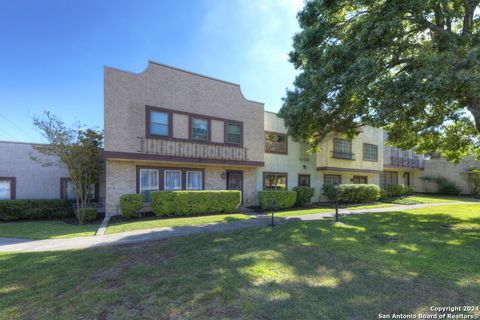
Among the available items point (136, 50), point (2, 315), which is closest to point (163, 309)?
point (2, 315)

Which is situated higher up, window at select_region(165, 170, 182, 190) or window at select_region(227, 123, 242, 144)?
window at select_region(227, 123, 242, 144)

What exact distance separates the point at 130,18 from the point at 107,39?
1.74 metres

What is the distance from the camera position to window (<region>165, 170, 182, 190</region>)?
13.0 meters

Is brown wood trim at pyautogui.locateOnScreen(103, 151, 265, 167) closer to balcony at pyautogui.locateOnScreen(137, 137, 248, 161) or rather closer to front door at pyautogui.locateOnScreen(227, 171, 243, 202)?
balcony at pyautogui.locateOnScreen(137, 137, 248, 161)

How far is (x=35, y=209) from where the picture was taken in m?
11.9

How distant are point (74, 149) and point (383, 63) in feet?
45.6

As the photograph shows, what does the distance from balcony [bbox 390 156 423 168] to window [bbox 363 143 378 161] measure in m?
Result: 5.68

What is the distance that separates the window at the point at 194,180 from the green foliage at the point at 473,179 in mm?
28666

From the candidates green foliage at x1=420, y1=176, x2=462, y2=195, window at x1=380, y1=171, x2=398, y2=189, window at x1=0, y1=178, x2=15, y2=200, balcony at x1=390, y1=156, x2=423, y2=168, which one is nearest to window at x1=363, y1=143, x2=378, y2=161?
window at x1=380, y1=171, x2=398, y2=189

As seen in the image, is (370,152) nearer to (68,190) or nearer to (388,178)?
(388,178)

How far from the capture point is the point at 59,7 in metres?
9.74

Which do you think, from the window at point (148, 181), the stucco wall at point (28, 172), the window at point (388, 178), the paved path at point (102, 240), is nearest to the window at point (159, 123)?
the window at point (148, 181)

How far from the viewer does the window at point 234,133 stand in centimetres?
1456

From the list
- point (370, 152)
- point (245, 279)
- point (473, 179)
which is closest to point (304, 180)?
point (370, 152)
